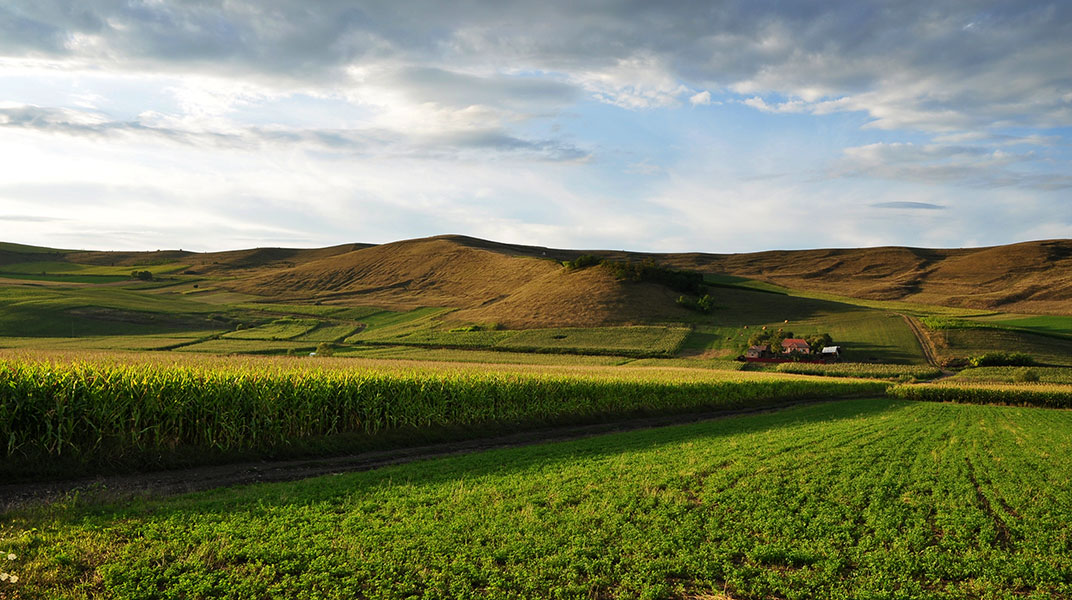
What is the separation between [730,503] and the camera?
1340cm

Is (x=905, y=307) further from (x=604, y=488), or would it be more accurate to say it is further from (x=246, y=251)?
(x=246, y=251)

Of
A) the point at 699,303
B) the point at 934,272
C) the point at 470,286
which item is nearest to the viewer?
the point at 699,303

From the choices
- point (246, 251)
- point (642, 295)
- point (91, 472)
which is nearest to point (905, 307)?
point (642, 295)

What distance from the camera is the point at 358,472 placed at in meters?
17.3

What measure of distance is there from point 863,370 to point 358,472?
59.7m

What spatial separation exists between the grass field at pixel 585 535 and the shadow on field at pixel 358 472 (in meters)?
0.14

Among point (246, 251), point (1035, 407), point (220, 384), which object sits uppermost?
point (246, 251)

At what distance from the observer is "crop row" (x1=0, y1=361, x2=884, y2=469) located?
15.9 metres

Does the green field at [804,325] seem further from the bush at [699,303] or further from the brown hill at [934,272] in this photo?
the brown hill at [934,272]

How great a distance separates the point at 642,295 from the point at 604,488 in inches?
3472

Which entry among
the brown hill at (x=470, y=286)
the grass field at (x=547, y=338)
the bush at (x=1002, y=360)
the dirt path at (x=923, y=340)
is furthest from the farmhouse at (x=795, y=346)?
the brown hill at (x=470, y=286)

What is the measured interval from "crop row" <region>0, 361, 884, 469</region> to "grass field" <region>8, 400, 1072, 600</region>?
4.56 m

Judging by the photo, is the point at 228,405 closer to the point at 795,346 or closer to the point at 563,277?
the point at 795,346

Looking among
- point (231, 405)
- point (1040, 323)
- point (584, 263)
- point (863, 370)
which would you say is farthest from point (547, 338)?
point (1040, 323)
